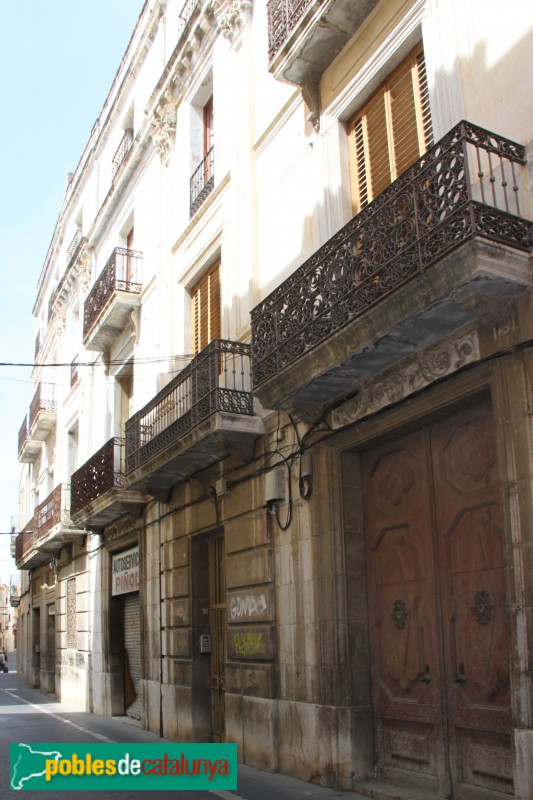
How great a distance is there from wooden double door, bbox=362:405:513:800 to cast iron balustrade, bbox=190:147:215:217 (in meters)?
6.32

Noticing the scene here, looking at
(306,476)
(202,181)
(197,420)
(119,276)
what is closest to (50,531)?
(119,276)

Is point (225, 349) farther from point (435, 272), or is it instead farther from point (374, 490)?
point (435, 272)

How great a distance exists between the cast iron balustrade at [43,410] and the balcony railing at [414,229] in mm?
18812

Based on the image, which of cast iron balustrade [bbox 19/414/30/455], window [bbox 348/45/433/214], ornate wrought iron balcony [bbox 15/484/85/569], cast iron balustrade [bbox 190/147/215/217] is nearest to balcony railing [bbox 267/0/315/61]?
window [bbox 348/45/433/214]

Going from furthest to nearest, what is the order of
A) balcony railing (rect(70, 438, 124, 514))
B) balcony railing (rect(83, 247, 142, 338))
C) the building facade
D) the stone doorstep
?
balcony railing (rect(83, 247, 142, 338)) < balcony railing (rect(70, 438, 124, 514)) < the stone doorstep < the building facade

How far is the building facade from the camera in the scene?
21.3ft

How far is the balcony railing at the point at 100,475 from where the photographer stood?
51.8 feet

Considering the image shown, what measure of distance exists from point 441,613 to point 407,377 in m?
2.14

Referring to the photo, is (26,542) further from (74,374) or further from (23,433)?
(74,374)

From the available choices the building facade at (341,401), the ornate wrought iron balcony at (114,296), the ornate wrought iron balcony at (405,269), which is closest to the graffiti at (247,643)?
the building facade at (341,401)

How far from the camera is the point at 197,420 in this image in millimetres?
10648

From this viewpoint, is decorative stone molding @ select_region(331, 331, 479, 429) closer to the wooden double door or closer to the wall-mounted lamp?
the wooden double door

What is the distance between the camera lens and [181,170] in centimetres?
1442

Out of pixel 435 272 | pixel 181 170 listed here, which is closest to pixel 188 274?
pixel 181 170
